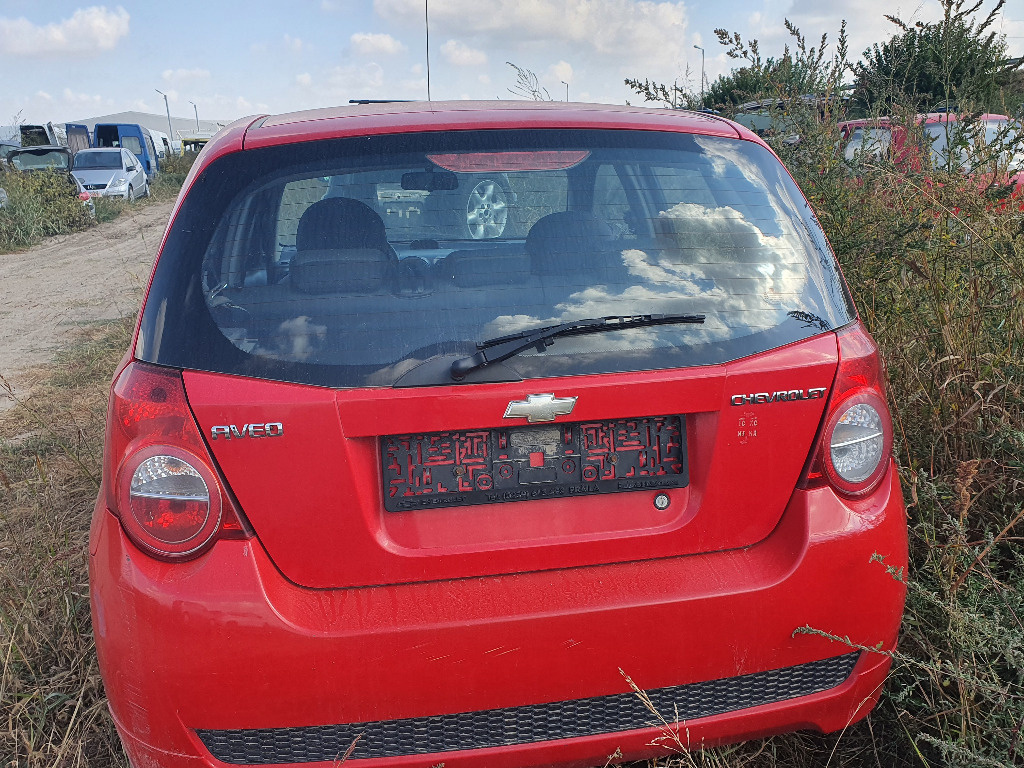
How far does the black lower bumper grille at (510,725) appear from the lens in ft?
5.77

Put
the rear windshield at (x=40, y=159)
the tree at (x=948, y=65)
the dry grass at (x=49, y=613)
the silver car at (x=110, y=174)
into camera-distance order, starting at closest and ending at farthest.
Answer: the dry grass at (x=49, y=613) → the tree at (x=948, y=65) → the silver car at (x=110, y=174) → the rear windshield at (x=40, y=159)

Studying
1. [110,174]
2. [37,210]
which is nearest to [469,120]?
Answer: [37,210]

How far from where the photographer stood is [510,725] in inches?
71.3

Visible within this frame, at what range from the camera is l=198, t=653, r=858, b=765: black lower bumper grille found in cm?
176

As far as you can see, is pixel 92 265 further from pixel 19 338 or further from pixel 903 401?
pixel 903 401

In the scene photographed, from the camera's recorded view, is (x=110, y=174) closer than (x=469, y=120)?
No

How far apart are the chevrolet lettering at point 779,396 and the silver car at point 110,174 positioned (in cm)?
2486

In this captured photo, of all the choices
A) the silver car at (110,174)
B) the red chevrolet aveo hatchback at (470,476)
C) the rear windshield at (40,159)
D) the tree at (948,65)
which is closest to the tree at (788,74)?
the tree at (948,65)

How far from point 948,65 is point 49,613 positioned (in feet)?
14.0

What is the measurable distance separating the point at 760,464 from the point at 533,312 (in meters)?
0.60

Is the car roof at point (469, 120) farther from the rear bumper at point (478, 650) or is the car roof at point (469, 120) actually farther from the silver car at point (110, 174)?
the silver car at point (110, 174)

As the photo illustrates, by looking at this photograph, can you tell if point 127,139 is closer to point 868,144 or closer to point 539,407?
point 868,144

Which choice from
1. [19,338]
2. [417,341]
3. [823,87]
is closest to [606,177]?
[417,341]

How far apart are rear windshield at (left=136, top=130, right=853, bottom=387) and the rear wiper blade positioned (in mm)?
14
